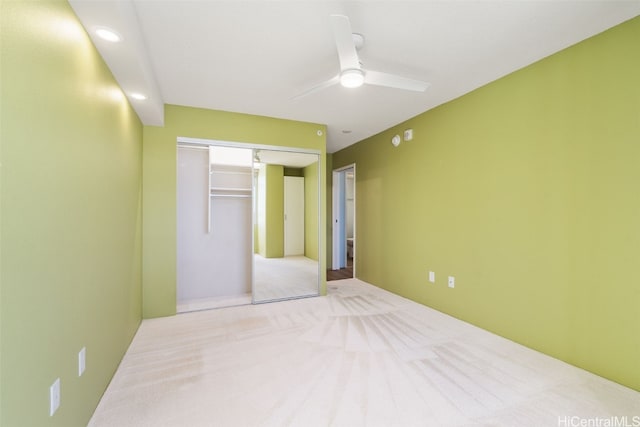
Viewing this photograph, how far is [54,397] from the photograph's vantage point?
4.11 feet

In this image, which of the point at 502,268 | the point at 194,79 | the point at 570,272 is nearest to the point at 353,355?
the point at 502,268

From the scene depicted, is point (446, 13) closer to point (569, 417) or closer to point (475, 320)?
point (569, 417)

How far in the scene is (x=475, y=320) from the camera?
2.97 m

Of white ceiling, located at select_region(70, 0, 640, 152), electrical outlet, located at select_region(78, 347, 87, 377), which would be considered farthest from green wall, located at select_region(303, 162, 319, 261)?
electrical outlet, located at select_region(78, 347, 87, 377)

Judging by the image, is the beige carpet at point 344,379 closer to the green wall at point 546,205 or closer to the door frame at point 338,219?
the green wall at point 546,205

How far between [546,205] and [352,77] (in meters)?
2.00

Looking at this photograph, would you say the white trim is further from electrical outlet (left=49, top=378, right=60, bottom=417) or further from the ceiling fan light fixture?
electrical outlet (left=49, top=378, right=60, bottom=417)

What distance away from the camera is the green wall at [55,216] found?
3.22 feet

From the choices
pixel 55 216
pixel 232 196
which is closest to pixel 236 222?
pixel 232 196

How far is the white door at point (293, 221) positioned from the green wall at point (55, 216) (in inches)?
114

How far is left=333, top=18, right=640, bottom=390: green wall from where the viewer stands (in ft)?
6.37

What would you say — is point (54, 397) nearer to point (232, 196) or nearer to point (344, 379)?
point (344, 379)

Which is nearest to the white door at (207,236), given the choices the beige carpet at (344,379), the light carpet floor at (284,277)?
the light carpet floor at (284,277)

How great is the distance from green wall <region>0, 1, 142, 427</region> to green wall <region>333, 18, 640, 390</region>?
3.35 metres
